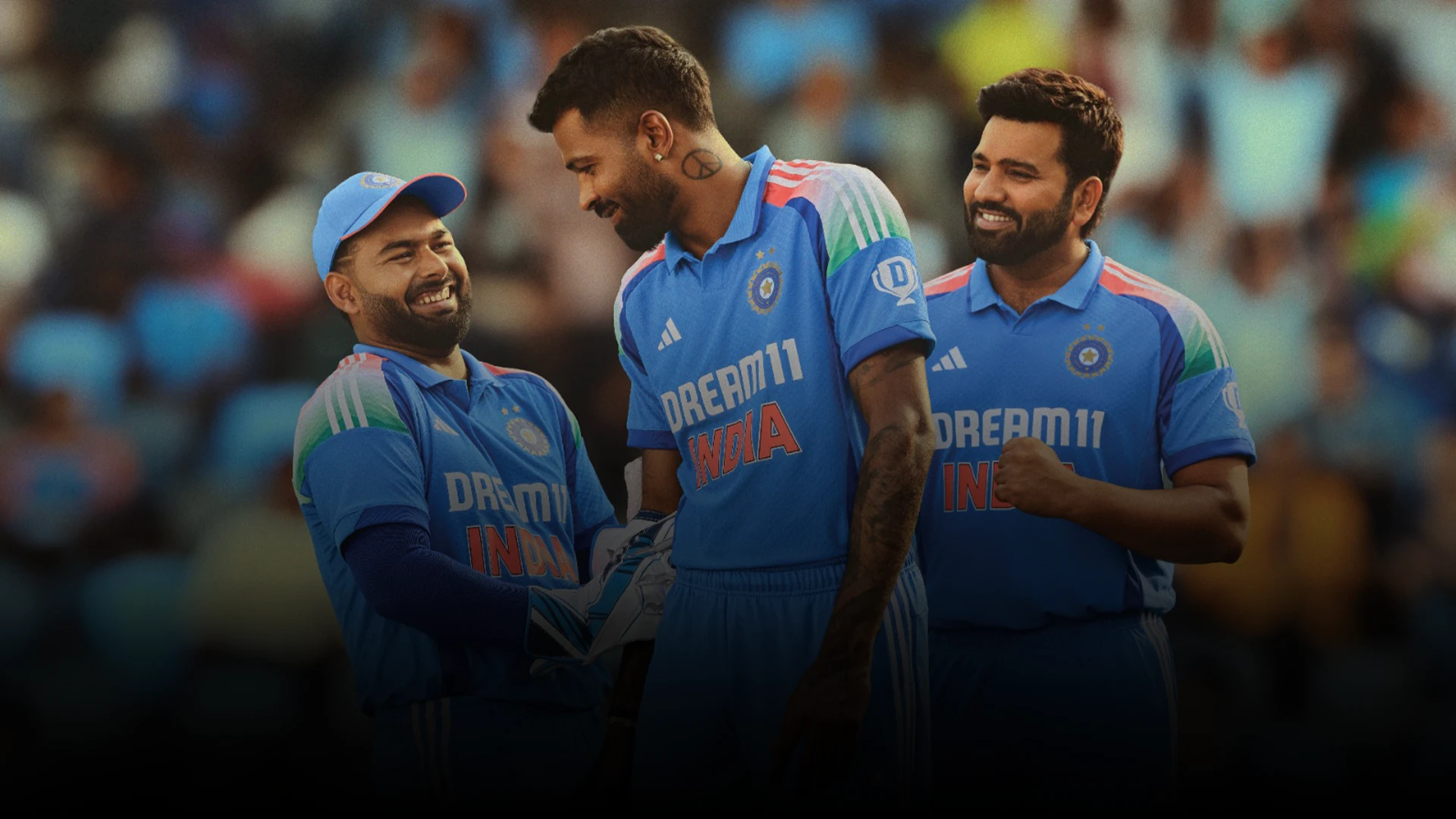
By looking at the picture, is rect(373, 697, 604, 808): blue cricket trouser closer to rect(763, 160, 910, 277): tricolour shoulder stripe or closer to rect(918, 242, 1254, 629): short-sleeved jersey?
rect(918, 242, 1254, 629): short-sleeved jersey

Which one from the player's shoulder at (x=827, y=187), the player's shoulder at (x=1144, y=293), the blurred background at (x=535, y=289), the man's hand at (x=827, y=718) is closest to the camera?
the man's hand at (x=827, y=718)

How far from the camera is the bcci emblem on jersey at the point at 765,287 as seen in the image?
7.67 ft

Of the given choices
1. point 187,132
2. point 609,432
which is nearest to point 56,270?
point 187,132

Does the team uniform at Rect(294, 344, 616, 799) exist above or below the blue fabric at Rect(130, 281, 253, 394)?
below

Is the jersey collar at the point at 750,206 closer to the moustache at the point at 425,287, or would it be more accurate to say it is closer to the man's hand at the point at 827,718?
the moustache at the point at 425,287

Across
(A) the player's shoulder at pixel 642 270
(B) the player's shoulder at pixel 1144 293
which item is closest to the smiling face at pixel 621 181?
(A) the player's shoulder at pixel 642 270

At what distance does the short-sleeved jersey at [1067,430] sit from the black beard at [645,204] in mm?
679

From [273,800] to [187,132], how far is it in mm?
2040

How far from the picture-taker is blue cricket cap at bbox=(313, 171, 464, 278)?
2781 mm

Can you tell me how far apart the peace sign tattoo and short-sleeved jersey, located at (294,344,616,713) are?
71 centimetres

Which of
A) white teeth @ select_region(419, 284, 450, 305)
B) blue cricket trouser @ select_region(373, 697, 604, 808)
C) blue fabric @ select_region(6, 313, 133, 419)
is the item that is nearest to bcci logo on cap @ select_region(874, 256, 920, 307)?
white teeth @ select_region(419, 284, 450, 305)

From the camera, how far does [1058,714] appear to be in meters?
2.62

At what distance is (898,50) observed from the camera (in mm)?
3691

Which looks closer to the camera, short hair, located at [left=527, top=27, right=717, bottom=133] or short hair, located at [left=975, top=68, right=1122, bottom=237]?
Result: short hair, located at [left=527, top=27, right=717, bottom=133]
